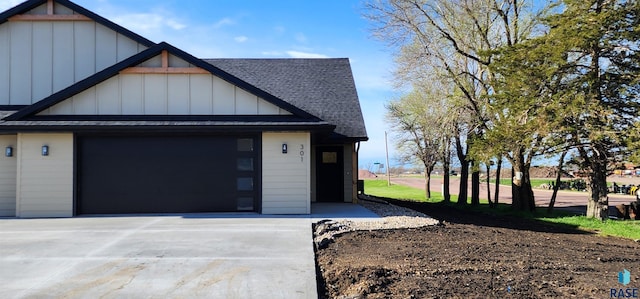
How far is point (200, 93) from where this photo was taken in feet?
39.5

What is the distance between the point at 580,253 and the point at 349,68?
495 inches

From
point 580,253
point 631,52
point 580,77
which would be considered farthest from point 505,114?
point 580,253

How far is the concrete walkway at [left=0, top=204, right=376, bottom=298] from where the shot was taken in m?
5.37

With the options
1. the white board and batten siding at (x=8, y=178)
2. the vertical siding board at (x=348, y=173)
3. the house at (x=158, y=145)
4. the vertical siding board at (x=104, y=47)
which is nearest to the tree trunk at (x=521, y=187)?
the vertical siding board at (x=348, y=173)

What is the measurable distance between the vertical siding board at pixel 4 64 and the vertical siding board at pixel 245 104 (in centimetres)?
724

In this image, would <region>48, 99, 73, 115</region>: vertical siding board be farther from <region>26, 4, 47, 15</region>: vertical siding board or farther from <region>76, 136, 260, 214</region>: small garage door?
<region>26, 4, 47, 15</region>: vertical siding board

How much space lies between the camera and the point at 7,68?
13.9m

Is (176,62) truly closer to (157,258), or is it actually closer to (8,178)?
(8,178)

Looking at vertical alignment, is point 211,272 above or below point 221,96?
below

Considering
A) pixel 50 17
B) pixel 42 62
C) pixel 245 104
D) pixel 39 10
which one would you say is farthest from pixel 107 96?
pixel 39 10

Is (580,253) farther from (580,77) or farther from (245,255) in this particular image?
(580,77)

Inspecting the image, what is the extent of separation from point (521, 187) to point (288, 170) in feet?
30.6

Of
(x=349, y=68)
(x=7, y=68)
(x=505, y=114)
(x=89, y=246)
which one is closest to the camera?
(x=89, y=246)

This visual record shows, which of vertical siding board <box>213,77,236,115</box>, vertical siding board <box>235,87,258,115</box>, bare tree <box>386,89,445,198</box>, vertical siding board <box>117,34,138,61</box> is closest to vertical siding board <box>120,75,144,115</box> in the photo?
vertical siding board <box>213,77,236,115</box>
